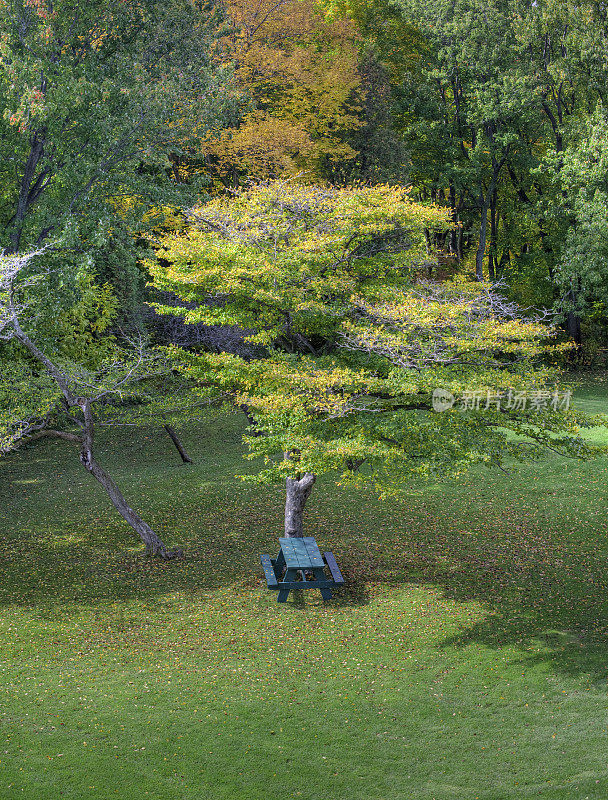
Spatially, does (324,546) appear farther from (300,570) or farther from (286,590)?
(286,590)

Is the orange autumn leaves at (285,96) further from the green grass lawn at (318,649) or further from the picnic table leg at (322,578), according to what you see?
the picnic table leg at (322,578)

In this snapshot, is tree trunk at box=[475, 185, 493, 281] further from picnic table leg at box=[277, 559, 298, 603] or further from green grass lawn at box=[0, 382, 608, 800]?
picnic table leg at box=[277, 559, 298, 603]

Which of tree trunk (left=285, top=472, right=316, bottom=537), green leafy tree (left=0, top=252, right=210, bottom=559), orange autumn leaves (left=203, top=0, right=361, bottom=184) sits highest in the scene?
orange autumn leaves (left=203, top=0, right=361, bottom=184)

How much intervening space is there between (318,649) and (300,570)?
6.86 ft

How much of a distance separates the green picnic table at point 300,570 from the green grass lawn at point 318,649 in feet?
1.37

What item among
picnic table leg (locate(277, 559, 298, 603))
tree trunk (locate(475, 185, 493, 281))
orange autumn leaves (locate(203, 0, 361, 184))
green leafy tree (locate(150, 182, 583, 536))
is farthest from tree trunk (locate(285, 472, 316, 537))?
tree trunk (locate(475, 185, 493, 281))

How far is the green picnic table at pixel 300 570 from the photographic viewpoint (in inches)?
515

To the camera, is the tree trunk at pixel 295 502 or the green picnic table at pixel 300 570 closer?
the green picnic table at pixel 300 570

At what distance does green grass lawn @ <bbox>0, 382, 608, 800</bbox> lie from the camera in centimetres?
840

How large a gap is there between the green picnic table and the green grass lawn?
42 centimetres

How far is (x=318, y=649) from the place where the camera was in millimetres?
11656

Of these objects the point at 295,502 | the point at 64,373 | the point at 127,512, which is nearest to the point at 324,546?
the point at 295,502

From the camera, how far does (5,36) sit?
14.7 m

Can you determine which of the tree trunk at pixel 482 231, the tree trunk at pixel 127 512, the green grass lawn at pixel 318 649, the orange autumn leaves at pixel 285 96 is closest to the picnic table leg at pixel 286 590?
the green grass lawn at pixel 318 649
